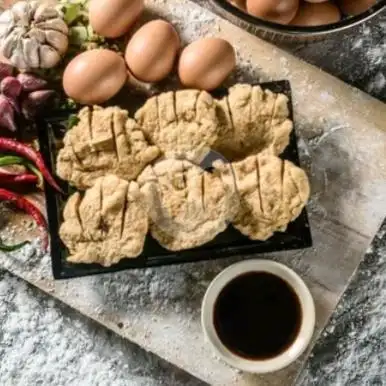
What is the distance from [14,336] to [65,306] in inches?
4.1

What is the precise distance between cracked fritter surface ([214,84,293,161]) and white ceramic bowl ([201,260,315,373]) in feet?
0.59

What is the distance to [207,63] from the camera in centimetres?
128

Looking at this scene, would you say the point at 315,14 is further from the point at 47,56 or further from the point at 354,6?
the point at 47,56

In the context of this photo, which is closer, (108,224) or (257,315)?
(108,224)

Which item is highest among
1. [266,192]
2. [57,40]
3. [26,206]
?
[57,40]

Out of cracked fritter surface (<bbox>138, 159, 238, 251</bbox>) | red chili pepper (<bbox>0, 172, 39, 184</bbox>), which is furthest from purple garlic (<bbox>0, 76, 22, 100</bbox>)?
cracked fritter surface (<bbox>138, 159, 238, 251</bbox>)

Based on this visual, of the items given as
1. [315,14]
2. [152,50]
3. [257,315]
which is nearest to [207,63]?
[152,50]

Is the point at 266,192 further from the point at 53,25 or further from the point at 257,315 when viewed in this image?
the point at 53,25

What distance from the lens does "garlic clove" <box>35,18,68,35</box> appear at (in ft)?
4.28

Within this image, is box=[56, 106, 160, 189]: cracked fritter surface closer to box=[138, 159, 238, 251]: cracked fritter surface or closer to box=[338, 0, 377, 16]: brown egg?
box=[138, 159, 238, 251]: cracked fritter surface

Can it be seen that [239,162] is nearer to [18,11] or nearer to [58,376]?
[18,11]

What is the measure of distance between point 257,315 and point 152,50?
0.44m

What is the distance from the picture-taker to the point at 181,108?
1.25m

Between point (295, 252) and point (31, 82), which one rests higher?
point (31, 82)
